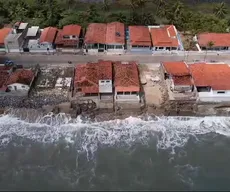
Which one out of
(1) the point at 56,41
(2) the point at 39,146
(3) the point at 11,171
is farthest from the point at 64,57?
(3) the point at 11,171

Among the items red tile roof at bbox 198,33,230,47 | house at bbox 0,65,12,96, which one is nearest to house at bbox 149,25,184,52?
red tile roof at bbox 198,33,230,47

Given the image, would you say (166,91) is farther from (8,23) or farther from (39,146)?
(8,23)

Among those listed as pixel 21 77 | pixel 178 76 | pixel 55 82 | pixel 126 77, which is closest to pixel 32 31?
pixel 21 77

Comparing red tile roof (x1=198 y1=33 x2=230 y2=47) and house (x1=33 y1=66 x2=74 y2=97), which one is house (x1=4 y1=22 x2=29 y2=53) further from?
red tile roof (x1=198 y1=33 x2=230 y2=47)

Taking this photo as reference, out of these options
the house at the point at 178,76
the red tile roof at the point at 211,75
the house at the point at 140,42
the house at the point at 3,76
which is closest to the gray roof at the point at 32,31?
the house at the point at 3,76

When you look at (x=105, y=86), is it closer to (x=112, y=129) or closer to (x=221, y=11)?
(x=112, y=129)
